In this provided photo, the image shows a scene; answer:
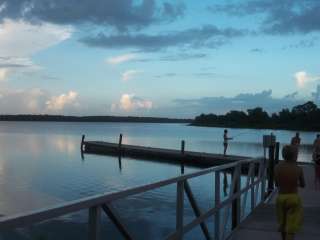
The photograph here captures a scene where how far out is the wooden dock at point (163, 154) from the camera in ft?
114

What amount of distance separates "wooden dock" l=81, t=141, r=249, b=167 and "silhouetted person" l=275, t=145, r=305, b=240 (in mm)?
23865

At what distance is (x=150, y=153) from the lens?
144 feet

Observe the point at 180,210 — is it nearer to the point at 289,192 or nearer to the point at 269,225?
the point at 289,192

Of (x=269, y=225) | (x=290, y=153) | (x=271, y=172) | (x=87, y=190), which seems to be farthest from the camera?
(x=87, y=190)

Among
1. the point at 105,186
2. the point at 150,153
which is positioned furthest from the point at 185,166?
the point at 105,186

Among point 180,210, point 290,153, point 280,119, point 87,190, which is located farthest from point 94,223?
point 280,119

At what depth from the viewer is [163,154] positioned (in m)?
41.9

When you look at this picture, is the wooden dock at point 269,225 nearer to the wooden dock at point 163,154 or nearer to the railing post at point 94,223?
the railing post at point 94,223

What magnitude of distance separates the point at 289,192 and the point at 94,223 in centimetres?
327

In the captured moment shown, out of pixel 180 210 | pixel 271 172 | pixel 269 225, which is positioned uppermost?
pixel 180 210

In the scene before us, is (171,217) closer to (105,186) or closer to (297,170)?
(297,170)

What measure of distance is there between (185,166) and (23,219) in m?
34.7

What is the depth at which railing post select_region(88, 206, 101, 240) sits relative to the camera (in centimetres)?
379

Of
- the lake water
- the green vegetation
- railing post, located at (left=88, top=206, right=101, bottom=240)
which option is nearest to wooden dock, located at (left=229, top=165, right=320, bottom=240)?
the lake water
